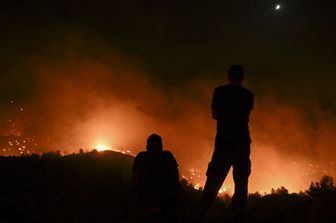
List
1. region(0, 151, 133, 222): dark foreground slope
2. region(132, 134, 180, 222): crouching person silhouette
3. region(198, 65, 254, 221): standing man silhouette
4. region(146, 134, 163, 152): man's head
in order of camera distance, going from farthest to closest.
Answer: region(0, 151, 133, 222): dark foreground slope
region(146, 134, 163, 152): man's head
region(132, 134, 180, 222): crouching person silhouette
region(198, 65, 254, 221): standing man silhouette

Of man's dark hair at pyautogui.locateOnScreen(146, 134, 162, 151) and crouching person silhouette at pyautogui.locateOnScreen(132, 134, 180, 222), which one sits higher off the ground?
man's dark hair at pyautogui.locateOnScreen(146, 134, 162, 151)

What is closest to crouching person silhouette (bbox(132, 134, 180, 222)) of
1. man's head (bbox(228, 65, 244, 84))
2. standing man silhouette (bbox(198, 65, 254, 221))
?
standing man silhouette (bbox(198, 65, 254, 221))

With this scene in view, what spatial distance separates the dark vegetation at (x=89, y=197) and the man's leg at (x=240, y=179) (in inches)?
87.2

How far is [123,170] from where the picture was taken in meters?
16.8

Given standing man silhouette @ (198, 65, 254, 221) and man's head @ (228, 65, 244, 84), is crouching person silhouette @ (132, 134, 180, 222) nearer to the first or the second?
standing man silhouette @ (198, 65, 254, 221)

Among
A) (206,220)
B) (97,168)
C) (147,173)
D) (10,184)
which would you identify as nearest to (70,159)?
(97,168)

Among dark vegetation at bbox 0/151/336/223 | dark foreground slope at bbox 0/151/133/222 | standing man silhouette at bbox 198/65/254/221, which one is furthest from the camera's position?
dark foreground slope at bbox 0/151/133/222

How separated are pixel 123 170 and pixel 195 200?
3.80 m

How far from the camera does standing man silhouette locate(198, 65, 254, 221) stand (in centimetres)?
697

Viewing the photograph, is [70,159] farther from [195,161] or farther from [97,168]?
[195,161]

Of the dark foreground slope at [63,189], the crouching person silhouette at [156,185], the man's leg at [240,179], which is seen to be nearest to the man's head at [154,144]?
the crouching person silhouette at [156,185]

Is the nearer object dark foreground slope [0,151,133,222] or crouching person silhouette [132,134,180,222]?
crouching person silhouette [132,134,180,222]

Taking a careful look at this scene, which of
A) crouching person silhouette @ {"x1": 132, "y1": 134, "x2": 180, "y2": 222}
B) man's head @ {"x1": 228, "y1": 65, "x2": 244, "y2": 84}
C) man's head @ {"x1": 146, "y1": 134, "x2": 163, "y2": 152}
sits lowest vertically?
crouching person silhouette @ {"x1": 132, "y1": 134, "x2": 180, "y2": 222}

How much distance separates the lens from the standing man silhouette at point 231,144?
6.97m
